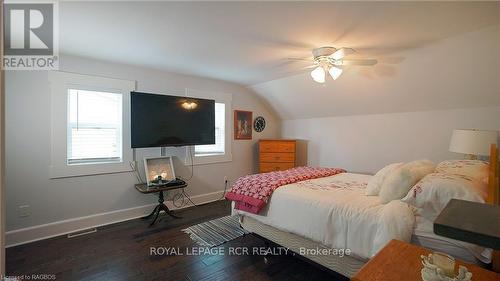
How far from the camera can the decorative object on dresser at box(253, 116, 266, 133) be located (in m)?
5.05

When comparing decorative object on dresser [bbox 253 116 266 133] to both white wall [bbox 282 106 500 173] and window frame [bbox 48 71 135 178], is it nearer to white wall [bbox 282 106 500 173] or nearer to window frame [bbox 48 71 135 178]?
white wall [bbox 282 106 500 173]

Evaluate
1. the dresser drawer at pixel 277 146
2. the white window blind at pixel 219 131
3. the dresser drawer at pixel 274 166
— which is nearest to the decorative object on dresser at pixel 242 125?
the white window blind at pixel 219 131

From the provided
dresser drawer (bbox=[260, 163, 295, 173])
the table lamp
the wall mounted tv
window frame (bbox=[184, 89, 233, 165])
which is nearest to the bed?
the table lamp

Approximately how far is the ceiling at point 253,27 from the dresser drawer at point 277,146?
1.98 meters

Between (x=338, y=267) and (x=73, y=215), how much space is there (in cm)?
331

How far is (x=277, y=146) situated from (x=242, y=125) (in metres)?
0.87

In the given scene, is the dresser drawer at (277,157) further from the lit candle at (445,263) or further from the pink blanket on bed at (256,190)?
the lit candle at (445,263)

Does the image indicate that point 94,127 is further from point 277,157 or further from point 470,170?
point 470,170

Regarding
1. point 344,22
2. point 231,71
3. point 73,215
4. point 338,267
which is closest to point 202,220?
point 73,215

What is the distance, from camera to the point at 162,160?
143 inches

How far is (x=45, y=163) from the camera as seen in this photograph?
9.27 feet

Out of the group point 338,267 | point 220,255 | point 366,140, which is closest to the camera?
point 338,267

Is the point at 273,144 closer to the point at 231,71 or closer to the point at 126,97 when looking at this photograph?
the point at 231,71

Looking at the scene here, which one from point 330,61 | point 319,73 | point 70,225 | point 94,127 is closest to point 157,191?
point 70,225
